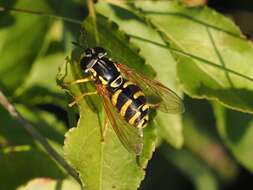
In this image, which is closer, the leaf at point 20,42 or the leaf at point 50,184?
the leaf at point 50,184

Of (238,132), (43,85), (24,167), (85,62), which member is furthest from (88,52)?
(238,132)

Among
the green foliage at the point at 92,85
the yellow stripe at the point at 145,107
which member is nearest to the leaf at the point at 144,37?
the green foliage at the point at 92,85

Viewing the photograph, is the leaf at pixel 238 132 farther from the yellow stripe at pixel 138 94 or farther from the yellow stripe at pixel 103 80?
the yellow stripe at pixel 103 80

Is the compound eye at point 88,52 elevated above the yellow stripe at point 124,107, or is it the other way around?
the compound eye at point 88,52

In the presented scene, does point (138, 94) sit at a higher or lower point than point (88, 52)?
lower

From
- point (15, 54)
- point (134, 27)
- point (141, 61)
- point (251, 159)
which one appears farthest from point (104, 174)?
point (251, 159)

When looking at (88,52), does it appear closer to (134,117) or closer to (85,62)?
(85,62)

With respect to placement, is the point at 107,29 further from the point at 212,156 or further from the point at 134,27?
the point at 212,156

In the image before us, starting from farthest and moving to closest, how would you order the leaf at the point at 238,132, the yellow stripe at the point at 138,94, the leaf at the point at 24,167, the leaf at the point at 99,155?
the leaf at the point at 238,132, the leaf at the point at 24,167, the yellow stripe at the point at 138,94, the leaf at the point at 99,155
